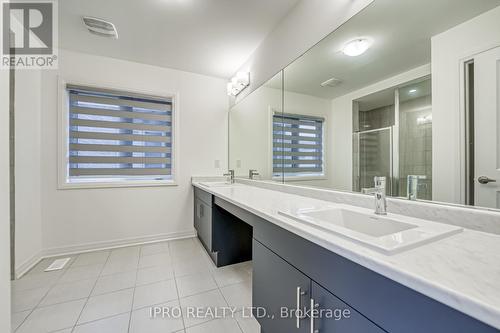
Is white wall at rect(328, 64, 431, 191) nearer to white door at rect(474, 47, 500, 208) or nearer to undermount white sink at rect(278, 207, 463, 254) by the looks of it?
undermount white sink at rect(278, 207, 463, 254)

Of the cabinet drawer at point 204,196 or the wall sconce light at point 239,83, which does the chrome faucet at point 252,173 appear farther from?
the wall sconce light at point 239,83

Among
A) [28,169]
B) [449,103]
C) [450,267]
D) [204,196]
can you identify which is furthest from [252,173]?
[28,169]

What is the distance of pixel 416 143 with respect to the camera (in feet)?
3.19

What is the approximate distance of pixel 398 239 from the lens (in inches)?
26.0

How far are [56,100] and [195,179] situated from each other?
179 centimetres

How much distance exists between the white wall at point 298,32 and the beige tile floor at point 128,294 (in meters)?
2.04

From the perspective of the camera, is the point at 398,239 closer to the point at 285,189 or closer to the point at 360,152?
the point at 360,152

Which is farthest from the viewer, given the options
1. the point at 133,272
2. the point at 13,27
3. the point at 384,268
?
the point at 133,272

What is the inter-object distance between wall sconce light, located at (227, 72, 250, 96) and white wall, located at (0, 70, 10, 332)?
2.06 meters

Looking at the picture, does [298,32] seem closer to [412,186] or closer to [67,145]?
[412,186]

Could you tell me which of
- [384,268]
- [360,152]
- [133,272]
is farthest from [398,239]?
[133,272]

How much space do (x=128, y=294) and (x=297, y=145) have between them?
1.86m

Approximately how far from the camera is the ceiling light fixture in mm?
1217

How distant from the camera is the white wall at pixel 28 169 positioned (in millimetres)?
1924
